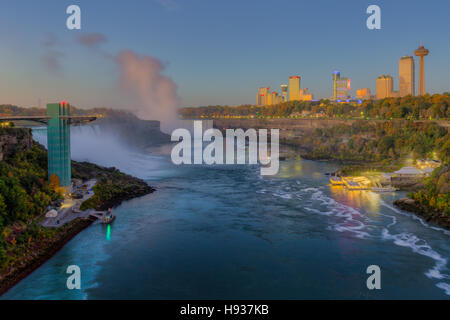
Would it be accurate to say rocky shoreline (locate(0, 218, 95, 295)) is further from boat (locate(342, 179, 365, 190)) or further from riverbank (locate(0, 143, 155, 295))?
boat (locate(342, 179, 365, 190))

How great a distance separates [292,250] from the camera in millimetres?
21969

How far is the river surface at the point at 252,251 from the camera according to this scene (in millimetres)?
17391

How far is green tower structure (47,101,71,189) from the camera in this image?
92.5 ft

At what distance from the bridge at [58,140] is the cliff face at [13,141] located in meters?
1.08

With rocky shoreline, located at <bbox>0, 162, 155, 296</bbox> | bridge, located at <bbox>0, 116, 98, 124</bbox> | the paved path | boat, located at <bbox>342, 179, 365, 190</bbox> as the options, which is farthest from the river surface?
bridge, located at <bbox>0, 116, 98, 124</bbox>

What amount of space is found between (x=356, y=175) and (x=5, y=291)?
36815mm

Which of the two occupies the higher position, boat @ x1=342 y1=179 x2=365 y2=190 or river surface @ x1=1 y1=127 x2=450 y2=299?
boat @ x1=342 y1=179 x2=365 y2=190

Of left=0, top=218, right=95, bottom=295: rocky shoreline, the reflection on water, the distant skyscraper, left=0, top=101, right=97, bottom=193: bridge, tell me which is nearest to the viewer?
left=0, top=218, right=95, bottom=295: rocky shoreline

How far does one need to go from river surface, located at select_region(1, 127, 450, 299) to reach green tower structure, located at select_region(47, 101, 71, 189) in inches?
190

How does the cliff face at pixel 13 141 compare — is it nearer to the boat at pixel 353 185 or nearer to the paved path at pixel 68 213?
the paved path at pixel 68 213

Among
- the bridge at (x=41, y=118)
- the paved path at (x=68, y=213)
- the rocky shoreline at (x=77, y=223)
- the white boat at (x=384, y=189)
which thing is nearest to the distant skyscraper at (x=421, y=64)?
the white boat at (x=384, y=189)
